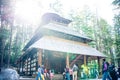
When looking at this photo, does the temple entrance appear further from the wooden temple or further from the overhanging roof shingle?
the overhanging roof shingle

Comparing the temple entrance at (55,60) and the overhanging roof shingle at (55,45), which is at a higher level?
the overhanging roof shingle at (55,45)

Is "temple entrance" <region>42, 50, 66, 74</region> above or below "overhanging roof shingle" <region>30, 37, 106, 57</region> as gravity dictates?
below

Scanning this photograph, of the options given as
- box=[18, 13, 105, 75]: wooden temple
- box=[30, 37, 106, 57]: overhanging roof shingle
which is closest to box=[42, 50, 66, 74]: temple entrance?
box=[18, 13, 105, 75]: wooden temple

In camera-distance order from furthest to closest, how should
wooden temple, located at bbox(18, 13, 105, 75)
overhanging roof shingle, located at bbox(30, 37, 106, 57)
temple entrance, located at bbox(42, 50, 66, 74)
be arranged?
temple entrance, located at bbox(42, 50, 66, 74) → wooden temple, located at bbox(18, 13, 105, 75) → overhanging roof shingle, located at bbox(30, 37, 106, 57)

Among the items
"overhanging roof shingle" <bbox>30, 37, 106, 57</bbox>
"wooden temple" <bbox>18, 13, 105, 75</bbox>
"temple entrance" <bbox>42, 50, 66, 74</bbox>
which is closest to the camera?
"overhanging roof shingle" <bbox>30, 37, 106, 57</bbox>

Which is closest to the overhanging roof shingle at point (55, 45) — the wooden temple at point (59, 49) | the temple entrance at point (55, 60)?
the wooden temple at point (59, 49)

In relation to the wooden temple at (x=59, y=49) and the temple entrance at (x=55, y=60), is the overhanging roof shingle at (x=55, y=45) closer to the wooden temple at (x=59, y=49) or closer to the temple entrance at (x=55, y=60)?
the wooden temple at (x=59, y=49)

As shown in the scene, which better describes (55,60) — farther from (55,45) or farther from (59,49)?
(59,49)

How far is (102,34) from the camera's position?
48281 mm

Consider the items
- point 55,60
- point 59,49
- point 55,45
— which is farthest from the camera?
point 55,60

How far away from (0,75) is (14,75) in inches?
25.0

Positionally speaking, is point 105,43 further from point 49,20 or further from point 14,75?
point 14,75

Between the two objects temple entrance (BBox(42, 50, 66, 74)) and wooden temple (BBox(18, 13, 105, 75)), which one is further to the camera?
temple entrance (BBox(42, 50, 66, 74))

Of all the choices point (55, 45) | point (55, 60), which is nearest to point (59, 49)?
point (55, 45)
